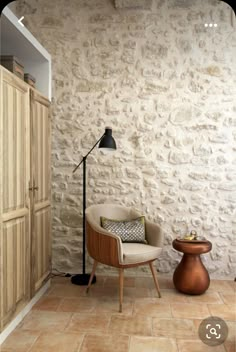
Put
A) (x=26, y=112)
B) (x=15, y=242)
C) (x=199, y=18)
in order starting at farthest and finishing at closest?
1. (x=199, y=18)
2. (x=26, y=112)
3. (x=15, y=242)

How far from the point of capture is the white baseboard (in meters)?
2.47

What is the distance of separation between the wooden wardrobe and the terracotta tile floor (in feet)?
0.68

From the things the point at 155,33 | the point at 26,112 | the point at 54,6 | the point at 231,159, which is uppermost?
the point at 54,6

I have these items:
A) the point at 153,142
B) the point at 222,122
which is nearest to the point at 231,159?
the point at 222,122

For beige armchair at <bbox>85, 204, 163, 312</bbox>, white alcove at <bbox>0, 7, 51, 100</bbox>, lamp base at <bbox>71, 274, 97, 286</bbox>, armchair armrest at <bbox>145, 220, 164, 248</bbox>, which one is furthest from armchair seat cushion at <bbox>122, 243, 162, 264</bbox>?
white alcove at <bbox>0, 7, 51, 100</bbox>

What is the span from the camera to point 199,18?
396 cm

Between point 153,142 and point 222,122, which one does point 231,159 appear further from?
point 153,142

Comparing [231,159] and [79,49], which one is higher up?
[79,49]

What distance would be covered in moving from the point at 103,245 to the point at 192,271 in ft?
3.16

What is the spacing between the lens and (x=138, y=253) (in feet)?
10.3

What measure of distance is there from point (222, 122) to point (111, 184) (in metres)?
1.46

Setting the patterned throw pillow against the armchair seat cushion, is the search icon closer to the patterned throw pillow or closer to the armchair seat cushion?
the armchair seat cushion
